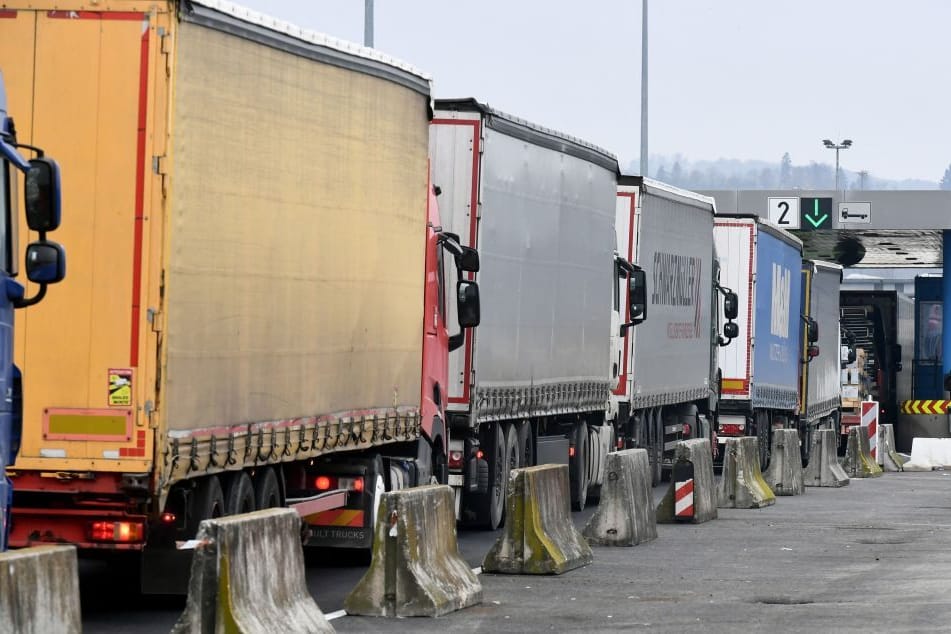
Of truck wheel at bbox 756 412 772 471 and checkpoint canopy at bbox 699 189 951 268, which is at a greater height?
checkpoint canopy at bbox 699 189 951 268

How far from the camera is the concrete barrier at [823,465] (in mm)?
32906

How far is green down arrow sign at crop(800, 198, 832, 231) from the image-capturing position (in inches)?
2092

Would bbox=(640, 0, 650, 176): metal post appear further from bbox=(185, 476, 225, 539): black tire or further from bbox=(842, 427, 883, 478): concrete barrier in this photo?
bbox=(185, 476, 225, 539): black tire

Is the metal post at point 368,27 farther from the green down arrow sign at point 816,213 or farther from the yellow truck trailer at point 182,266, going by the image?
A: the green down arrow sign at point 816,213

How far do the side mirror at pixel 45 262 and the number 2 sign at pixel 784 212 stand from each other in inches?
1700

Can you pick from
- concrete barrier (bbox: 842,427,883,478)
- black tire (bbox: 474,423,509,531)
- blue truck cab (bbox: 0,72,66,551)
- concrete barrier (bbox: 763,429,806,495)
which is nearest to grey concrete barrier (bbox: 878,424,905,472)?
concrete barrier (bbox: 842,427,883,478)

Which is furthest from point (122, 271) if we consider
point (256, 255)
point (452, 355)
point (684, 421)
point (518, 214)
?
point (684, 421)

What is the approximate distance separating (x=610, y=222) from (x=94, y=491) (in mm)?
14705

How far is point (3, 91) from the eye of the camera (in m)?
11.0

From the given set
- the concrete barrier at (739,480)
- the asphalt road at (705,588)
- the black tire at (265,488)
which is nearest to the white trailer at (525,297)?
the asphalt road at (705,588)

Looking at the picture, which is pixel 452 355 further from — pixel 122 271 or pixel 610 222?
pixel 122 271

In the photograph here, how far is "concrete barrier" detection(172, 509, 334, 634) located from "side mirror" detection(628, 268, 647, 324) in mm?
15063

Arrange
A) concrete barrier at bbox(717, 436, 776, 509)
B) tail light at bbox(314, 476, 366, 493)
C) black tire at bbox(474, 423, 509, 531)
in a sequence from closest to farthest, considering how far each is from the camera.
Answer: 1. tail light at bbox(314, 476, 366, 493)
2. black tire at bbox(474, 423, 509, 531)
3. concrete barrier at bbox(717, 436, 776, 509)

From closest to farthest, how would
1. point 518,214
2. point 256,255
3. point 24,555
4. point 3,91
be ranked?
1. point 24,555
2. point 3,91
3. point 256,255
4. point 518,214
